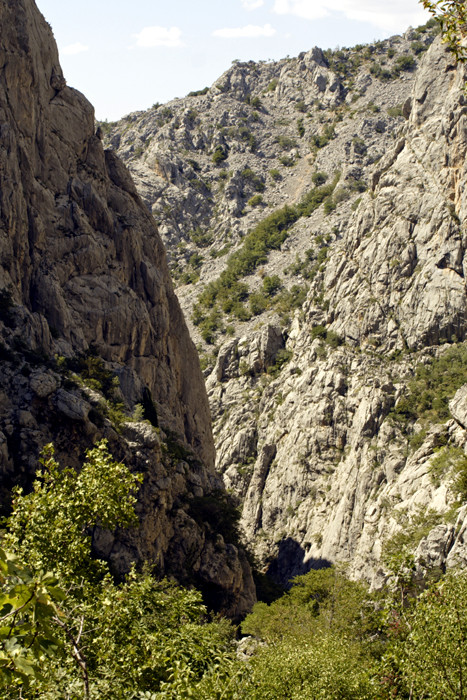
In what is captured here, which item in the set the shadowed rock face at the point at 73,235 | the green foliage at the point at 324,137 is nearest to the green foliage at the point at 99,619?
the shadowed rock face at the point at 73,235

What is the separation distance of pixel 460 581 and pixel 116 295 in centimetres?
4376

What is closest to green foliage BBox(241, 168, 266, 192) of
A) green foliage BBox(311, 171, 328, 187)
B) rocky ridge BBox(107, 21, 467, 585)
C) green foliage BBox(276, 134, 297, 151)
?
rocky ridge BBox(107, 21, 467, 585)

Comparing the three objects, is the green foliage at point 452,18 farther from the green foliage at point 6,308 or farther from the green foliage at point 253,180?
the green foliage at point 253,180

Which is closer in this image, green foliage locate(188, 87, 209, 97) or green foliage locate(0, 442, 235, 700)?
green foliage locate(0, 442, 235, 700)

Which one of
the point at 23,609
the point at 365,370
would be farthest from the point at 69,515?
the point at 365,370

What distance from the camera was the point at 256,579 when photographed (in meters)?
60.5

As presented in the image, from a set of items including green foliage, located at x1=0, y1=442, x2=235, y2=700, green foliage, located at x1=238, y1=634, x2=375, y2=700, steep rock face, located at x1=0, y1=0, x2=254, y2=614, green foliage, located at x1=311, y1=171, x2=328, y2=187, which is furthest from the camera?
green foliage, located at x1=311, y1=171, x2=328, y2=187

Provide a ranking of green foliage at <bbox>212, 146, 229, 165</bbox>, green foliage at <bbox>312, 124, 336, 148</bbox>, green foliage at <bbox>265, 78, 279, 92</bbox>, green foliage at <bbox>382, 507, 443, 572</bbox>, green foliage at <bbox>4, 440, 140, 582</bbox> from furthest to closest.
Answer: green foliage at <bbox>265, 78, 279, 92</bbox> → green foliage at <bbox>212, 146, 229, 165</bbox> → green foliage at <bbox>312, 124, 336, 148</bbox> → green foliage at <bbox>382, 507, 443, 572</bbox> → green foliage at <bbox>4, 440, 140, 582</bbox>

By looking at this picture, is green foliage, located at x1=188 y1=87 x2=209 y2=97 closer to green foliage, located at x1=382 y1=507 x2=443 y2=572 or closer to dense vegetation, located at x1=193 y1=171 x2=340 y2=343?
dense vegetation, located at x1=193 y1=171 x2=340 y2=343

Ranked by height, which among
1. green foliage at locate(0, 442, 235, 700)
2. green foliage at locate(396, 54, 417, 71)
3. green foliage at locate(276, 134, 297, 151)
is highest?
green foliage at locate(396, 54, 417, 71)

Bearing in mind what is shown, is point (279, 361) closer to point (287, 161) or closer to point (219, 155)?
point (287, 161)

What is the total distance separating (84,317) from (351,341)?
40.4 m

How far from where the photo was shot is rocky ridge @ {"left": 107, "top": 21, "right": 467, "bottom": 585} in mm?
63250

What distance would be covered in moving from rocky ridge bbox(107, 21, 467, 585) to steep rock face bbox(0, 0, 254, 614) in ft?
53.5
